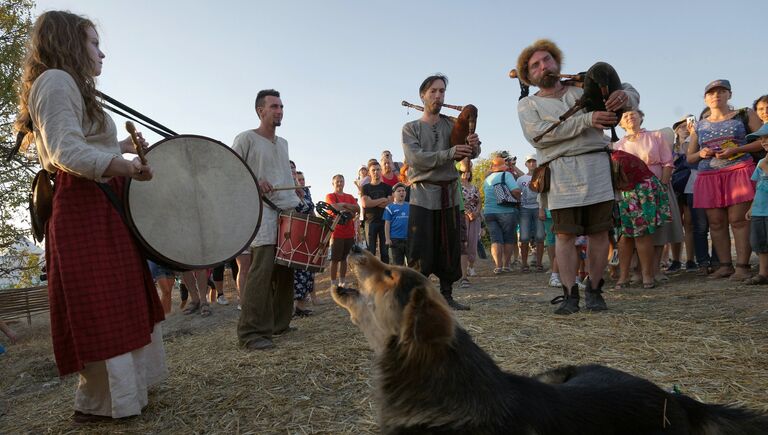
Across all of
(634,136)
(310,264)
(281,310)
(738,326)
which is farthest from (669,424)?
(634,136)

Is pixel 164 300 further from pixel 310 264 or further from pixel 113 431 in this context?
pixel 113 431

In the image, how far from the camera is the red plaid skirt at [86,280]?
280 centimetres

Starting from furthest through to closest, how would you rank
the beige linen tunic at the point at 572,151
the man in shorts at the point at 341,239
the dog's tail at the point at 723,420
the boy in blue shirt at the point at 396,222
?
the boy in blue shirt at the point at 396,222 → the man in shorts at the point at 341,239 → the beige linen tunic at the point at 572,151 → the dog's tail at the point at 723,420

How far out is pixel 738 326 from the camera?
4.02m

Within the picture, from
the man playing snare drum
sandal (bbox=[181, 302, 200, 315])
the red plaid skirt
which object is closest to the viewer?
the red plaid skirt

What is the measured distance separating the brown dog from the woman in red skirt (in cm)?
173

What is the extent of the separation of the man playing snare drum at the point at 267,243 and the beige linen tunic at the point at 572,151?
2.64 m

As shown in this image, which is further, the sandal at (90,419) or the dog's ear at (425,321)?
the sandal at (90,419)

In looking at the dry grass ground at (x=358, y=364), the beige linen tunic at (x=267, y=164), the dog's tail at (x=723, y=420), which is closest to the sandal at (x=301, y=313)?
the dry grass ground at (x=358, y=364)

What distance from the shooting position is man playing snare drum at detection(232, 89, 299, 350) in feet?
15.5

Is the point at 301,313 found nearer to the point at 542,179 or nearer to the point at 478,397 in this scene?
the point at 542,179

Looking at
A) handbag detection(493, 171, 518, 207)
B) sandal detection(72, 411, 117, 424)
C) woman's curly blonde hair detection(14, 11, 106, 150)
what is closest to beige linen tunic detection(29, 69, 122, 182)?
woman's curly blonde hair detection(14, 11, 106, 150)

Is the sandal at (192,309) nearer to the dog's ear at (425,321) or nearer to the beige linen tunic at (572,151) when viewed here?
the beige linen tunic at (572,151)

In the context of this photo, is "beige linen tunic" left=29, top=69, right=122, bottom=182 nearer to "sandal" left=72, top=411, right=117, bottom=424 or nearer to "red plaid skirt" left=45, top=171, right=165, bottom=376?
"red plaid skirt" left=45, top=171, right=165, bottom=376
